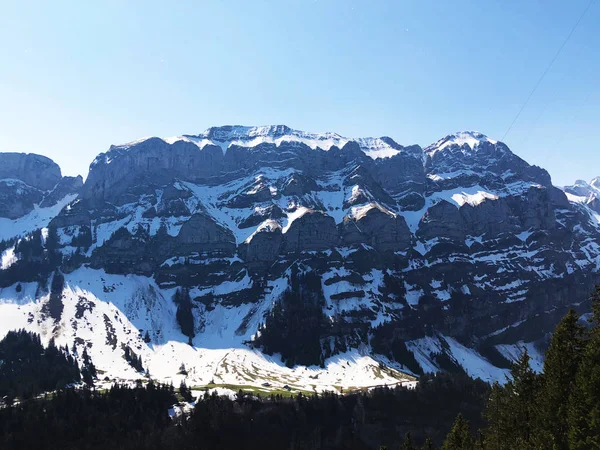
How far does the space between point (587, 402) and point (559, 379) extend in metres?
6.19

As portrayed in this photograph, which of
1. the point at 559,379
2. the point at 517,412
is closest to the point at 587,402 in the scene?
the point at 559,379

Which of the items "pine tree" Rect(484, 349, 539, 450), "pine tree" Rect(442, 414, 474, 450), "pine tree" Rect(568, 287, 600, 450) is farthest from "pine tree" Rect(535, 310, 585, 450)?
"pine tree" Rect(442, 414, 474, 450)

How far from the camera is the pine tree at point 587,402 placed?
3614 centimetres

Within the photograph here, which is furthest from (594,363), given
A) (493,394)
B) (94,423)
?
(94,423)

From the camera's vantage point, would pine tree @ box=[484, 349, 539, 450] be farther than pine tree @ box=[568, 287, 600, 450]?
Yes

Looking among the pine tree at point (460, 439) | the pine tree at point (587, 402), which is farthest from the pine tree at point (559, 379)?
the pine tree at point (460, 439)

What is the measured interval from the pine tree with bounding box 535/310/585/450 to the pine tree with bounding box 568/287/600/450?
2632 millimetres

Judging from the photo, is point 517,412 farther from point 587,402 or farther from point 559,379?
point 587,402

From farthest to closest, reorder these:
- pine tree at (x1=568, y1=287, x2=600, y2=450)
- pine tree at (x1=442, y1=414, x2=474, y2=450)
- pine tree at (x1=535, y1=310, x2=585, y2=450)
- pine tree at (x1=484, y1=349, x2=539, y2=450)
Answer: pine tree at (x1=442, y1=414, x2=474, y2=450) < pine tree at (x1=484, y1=349, x2=539, y2=450) < pine tree at (x1=535, y1=310, x2=585, y2=450) < pine tree at (x1=568, y1=287, x2=600, y2=450)

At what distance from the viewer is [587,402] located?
3756 cm

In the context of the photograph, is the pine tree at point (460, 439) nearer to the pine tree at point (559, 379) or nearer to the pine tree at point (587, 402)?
the pine tree at point (559, 379)

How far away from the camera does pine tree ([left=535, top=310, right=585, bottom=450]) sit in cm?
4200

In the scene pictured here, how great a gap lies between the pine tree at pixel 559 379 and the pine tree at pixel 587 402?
2632 millimetres

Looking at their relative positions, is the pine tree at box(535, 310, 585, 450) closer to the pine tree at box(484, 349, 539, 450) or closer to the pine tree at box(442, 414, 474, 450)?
the pine tree at box(484, 349, 539, 450)
